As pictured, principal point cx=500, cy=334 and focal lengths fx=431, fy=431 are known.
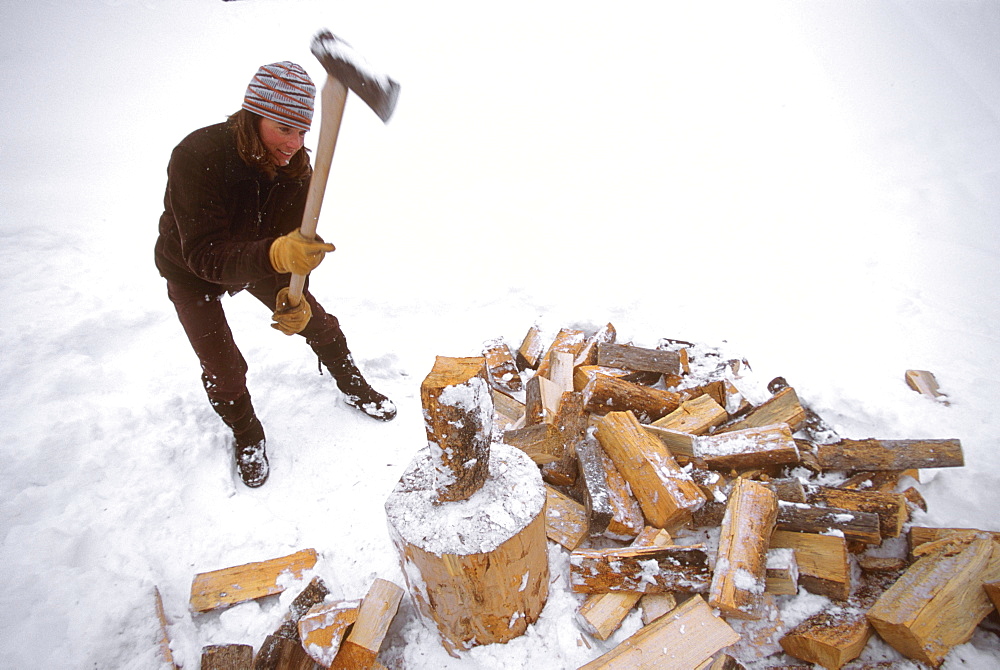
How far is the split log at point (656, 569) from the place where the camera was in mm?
1760

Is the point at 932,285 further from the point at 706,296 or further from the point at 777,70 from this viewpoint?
the point at 777,70

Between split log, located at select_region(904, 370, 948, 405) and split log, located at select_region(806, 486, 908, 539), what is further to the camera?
split log, located at select_region(904, 370, 948, 405)

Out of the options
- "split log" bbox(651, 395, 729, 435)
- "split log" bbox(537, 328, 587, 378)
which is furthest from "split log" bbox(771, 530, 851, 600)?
"split log" bbox(537, 328, 587, 378)

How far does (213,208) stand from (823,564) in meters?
3.12

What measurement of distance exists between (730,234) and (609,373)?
3.39 metres

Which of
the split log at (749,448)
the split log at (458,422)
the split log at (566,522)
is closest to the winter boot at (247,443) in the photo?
the split log at (458,422)

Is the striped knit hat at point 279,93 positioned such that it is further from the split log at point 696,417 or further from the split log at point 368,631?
the split log at point 696,417

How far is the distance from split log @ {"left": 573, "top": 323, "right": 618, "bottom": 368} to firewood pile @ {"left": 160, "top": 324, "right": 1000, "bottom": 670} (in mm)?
543

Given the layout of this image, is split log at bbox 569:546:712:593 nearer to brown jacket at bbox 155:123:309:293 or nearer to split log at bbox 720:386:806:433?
split log at bbox 720:386:806:433

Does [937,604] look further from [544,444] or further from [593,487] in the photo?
[544,444]

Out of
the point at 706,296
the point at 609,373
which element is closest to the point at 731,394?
the point at 609,373

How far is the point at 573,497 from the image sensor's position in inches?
92.0

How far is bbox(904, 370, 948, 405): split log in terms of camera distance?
290 cm

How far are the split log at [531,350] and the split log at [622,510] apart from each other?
1.26 metres
